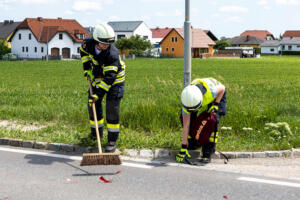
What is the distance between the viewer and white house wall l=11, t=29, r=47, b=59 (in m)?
74.6

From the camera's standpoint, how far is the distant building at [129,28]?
9944cm

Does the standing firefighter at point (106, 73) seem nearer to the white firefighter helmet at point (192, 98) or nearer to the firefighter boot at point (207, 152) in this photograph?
the white firefighter helmet at point (192, 98)

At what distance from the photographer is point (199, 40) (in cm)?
8525

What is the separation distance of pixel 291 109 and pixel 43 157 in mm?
5746

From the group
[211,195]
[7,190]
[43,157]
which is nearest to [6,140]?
[43,157]

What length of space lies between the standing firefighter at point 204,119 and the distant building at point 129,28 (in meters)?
93.8

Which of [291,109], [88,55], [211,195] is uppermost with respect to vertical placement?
[88,55]

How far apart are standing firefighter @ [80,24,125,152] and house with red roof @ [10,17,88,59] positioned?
6537 centimetres

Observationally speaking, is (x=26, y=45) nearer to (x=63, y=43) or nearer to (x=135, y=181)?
(x=63, y=43)

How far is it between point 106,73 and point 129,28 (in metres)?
95.5

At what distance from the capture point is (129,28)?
328 feet

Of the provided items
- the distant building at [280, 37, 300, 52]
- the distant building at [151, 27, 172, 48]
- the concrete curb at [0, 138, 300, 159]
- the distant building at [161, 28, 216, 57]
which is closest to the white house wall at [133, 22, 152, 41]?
the distant building at [151, 27, 172, 48]

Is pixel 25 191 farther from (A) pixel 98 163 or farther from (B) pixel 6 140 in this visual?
(B) pixel 6 140

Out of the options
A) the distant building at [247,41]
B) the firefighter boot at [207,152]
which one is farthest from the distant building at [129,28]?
the firefighter boot at [207,152]
